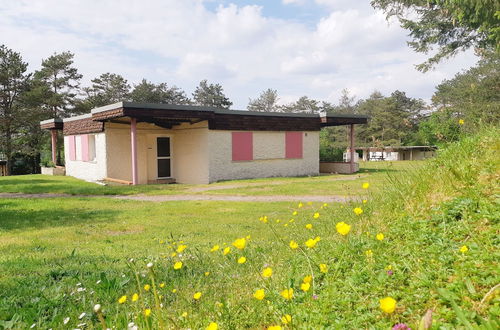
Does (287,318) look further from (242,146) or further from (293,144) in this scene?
(293,144)

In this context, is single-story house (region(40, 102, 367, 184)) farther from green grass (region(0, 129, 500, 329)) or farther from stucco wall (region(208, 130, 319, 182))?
green grass (region(0, 129, 500, 329))

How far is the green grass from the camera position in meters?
1.95

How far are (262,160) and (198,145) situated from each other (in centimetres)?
338

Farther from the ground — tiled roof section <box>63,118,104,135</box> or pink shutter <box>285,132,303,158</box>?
tiled roof section <box>63,118,104,135</box>

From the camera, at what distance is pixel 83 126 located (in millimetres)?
18344

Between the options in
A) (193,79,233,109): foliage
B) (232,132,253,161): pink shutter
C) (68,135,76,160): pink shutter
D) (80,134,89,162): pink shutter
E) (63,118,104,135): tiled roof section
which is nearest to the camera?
(232,132,253,161): pink shutter

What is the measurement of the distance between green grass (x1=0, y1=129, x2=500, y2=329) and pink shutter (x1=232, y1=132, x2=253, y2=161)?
1118 centimetres

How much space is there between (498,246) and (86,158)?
19.1 m

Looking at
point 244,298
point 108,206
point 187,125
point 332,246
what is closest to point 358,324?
point 244,298

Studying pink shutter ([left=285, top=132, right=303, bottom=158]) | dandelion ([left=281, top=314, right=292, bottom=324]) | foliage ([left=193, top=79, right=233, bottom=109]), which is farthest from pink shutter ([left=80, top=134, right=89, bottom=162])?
foliage ([left=193, top=79, right=233, bottom=109])

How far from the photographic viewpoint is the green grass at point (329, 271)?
195 cm

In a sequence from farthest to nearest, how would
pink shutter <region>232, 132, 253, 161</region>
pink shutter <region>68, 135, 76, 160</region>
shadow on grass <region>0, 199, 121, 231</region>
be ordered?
pink shutter <region>68, 135, 76, 160</region>
pink shutter <region>232, 132, 253, 161</region>
shadow on grass <region>0, 199, 121, 231</region>

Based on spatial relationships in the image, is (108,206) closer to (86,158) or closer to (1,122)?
(86,158)

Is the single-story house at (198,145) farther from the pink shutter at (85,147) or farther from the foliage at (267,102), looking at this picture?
the foliage at (267,102)
